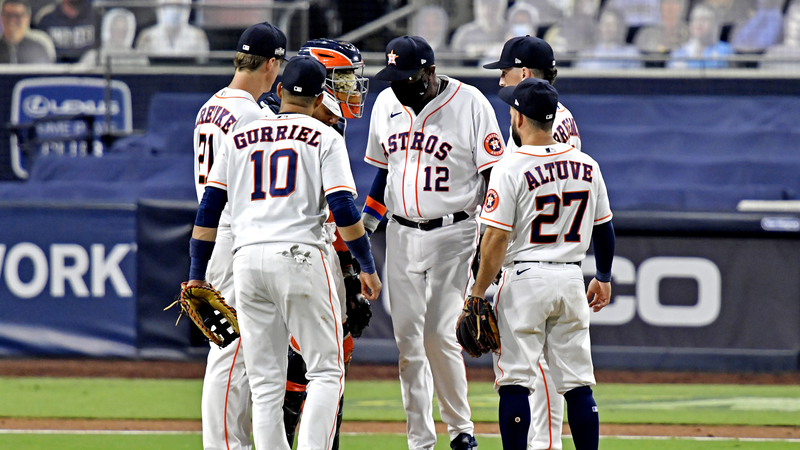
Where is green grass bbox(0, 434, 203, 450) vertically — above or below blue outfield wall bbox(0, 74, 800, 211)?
below

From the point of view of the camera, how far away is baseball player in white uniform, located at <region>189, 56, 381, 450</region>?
378 centimetres

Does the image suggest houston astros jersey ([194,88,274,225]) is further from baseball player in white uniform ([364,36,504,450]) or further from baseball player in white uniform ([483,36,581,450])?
baseball player in white uniform ([483,36,581,450])

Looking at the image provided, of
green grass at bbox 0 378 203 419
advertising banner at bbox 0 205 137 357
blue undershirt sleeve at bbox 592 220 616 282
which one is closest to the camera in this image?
blue undershirt sleeve at bbox 592 220 616 282

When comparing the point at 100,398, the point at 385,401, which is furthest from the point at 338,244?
the point at 100,398

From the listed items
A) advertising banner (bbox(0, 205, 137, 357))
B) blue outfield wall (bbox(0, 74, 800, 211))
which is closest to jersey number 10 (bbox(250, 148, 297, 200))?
advertising banner (bbox(0, 205, 137, 357))

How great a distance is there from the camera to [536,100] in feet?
A: 12.9

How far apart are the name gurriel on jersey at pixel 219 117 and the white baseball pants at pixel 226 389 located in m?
0.46

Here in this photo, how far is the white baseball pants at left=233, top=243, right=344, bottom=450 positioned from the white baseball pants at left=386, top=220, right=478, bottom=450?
31.0 inches

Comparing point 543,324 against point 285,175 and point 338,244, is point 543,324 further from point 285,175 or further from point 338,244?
point 285,175

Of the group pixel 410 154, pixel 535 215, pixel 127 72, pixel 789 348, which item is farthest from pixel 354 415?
pixel 127 72

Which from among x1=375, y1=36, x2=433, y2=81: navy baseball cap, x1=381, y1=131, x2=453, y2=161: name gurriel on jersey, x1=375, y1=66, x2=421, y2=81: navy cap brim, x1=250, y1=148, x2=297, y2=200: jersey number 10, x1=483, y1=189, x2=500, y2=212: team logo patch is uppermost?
x1=375, y1=36, x2=433, y2=81: navy baseball cap

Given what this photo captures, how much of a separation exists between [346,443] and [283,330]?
1.71 metres

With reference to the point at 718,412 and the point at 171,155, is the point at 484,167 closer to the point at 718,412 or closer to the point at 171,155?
the point at 718,412

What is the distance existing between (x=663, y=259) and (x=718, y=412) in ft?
6.12
